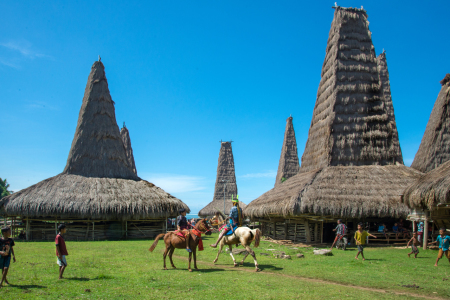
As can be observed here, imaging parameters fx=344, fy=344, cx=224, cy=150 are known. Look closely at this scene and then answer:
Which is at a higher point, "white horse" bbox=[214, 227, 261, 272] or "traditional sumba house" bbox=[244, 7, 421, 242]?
"traditional sumba house" bbox=[244, 7, 421, 242]

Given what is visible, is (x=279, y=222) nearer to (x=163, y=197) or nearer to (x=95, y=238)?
(x=163, y=197)

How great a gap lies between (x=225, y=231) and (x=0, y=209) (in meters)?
16.6

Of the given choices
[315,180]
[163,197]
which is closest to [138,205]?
[163,197]

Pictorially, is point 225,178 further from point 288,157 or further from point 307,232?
point 307,232

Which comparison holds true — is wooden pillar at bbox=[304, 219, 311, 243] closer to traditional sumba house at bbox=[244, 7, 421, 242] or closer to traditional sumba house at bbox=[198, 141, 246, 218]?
traditional sumba house at bbox=[244, 7, 421, 242]

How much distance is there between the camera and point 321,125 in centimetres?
2288

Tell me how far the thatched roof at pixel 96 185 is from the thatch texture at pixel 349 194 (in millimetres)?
8265

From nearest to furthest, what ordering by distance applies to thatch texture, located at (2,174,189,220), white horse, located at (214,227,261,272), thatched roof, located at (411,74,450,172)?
1. white horse, located at (214,227,261,272)
2. thatch texture, located at (2,174,189,220)
3. thatched roof, located at (411,74,450,172)

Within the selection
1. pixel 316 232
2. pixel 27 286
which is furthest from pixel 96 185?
pixel 27 286

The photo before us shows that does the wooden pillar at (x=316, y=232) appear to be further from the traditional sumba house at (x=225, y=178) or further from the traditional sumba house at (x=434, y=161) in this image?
the traditional sumba house at (x=225, y=178)

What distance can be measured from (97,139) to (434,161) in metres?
24.0

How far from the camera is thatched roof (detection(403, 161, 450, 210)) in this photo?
42.3 ft

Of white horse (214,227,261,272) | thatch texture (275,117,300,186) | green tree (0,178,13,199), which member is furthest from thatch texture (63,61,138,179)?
green tree (0,178,13,199)

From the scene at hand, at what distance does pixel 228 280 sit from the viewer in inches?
325
